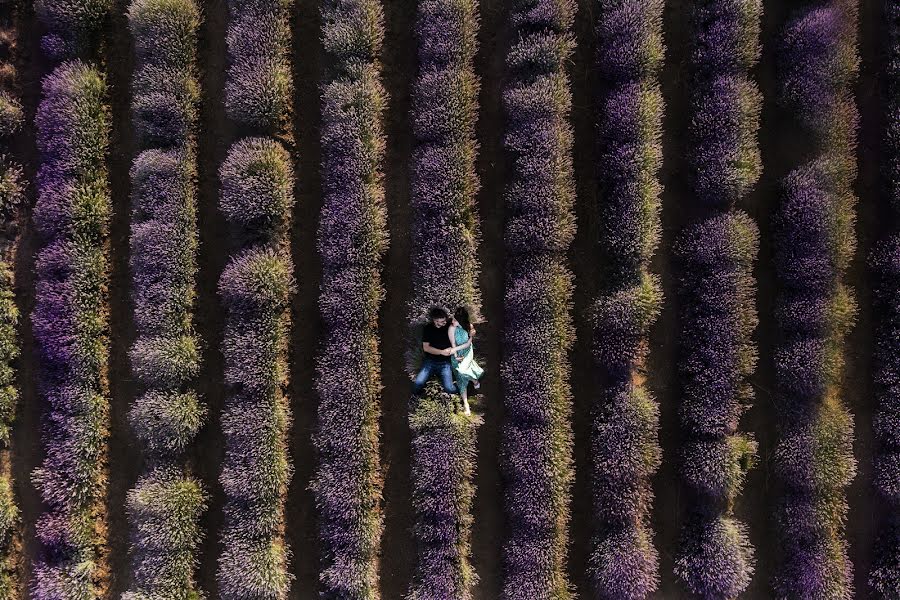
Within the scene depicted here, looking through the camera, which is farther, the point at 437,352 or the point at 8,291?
the point at 8,291

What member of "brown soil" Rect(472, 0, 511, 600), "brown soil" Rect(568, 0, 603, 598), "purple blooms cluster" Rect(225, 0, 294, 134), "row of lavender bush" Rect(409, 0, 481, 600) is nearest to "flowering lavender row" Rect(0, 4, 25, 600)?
"purple blooms cluster" Rect(225, 0, 294, 134)

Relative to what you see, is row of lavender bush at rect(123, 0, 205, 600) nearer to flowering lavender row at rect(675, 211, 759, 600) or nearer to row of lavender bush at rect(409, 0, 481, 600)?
row of lavender bush at rect(409, 0, 481, 600)

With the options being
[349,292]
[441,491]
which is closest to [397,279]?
[349,292]

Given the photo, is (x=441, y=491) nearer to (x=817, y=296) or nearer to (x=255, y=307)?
(x=255, y=307)

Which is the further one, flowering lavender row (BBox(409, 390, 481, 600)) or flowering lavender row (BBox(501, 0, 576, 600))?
flowering lavender row (BBox(409, 390, 481, 600))

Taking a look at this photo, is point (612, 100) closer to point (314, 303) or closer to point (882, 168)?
point (882, 168)

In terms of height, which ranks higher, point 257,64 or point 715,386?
point 257,64
